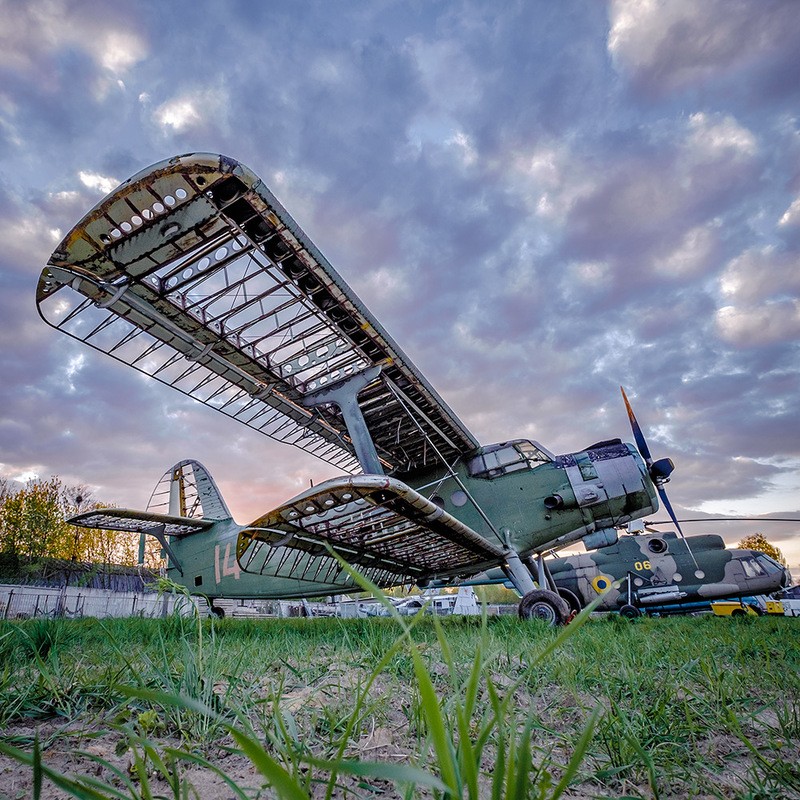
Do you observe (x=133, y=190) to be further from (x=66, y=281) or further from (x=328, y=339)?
(x=328, y=339)

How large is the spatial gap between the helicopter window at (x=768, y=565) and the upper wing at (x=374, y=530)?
32.7 ft

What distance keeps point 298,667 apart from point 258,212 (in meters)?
4.17

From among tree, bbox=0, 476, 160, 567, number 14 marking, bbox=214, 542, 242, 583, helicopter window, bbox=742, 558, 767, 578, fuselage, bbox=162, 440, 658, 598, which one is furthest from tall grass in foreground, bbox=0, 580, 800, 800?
tree, bbox=0, 476, 160, 567

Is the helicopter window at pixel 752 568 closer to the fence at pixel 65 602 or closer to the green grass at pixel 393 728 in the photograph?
the green grass at pixel 393 728

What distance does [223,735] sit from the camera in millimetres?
1367

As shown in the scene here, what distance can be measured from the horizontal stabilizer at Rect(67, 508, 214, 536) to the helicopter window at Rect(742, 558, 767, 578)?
47.9ft

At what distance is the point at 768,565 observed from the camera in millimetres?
13367

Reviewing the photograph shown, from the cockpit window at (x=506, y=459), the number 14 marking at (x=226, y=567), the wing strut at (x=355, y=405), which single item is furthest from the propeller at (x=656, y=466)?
the number 14 marking at (x=226, y=567)

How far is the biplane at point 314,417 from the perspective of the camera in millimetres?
4711

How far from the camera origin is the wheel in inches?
272

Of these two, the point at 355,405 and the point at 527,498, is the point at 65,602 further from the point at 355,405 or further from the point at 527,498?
the point at 527,498

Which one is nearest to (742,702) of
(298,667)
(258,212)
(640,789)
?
(640,789)

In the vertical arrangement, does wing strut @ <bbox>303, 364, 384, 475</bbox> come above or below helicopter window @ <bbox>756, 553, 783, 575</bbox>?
above

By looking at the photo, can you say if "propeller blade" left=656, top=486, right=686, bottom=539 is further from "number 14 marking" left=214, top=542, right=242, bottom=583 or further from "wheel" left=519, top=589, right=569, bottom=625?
"number 14 marking" left=214, top=542, right=242, bottom=583
